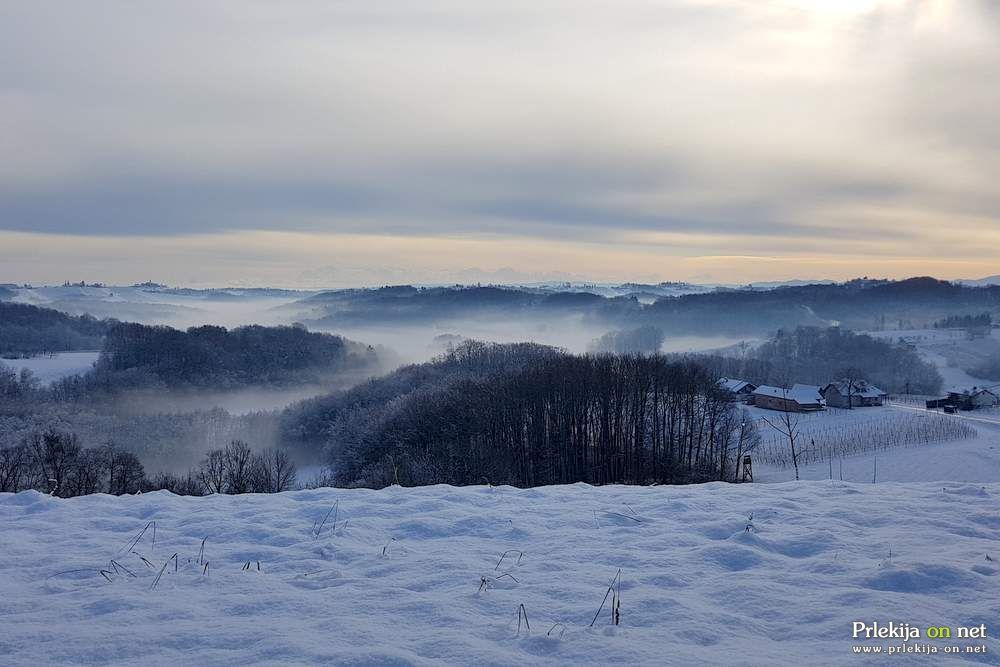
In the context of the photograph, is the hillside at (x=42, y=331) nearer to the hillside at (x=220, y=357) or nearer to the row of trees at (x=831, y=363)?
the hillside at (x=220, y=357)

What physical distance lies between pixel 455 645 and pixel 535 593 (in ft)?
3.17

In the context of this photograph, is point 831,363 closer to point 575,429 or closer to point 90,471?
point 575,429

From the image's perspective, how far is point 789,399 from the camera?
2842 inches

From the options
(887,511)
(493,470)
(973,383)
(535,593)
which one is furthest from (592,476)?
(973,383)

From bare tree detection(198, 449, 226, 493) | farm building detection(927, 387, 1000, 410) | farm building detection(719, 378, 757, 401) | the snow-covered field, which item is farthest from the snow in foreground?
the snow-covered field

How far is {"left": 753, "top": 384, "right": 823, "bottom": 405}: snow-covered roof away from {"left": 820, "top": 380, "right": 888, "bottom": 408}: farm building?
195 cm

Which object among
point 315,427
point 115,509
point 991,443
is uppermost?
point 115,509

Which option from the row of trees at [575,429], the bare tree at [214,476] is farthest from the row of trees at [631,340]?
the bare tree at [214,476]

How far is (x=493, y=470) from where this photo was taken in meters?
34.9

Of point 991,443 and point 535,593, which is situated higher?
point 535,593

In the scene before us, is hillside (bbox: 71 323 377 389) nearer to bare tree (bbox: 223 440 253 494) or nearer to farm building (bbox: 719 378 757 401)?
bare tree (bbox: 223 440 253 494)

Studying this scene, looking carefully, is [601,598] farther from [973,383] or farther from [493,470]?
[973,383]

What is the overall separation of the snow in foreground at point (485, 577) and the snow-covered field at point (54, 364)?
100600 millimetres

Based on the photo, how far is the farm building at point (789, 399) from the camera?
7131cm
